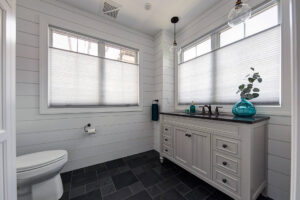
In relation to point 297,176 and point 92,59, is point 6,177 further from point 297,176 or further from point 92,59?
point 92,59

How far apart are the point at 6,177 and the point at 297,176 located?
141cm

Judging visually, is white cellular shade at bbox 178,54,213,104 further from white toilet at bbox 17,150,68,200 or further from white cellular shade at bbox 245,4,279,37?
white toilet at bbox 17,150,68,200

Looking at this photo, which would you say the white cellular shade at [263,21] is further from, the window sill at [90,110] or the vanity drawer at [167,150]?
the window sill at [90,110]

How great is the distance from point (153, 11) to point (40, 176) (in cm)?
266

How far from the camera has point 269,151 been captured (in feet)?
4.20

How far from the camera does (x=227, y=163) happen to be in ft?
3.87

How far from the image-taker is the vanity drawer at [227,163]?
1.12 metres

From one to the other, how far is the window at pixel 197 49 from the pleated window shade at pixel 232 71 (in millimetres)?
110

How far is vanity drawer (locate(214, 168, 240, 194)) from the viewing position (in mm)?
1118

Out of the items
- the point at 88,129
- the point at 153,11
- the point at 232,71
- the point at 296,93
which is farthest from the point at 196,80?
the point at 88,129

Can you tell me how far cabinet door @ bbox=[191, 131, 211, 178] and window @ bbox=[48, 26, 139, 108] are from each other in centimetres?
140

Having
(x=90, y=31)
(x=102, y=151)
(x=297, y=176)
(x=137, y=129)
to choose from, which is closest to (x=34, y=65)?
(x=90, y=31)

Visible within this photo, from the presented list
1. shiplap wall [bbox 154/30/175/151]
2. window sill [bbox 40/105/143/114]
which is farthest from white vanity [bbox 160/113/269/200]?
window sill [bbox 40/105/143/114]

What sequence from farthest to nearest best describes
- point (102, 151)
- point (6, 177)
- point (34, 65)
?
point (102, 151) < point (34, 65) < point (6, 177)
